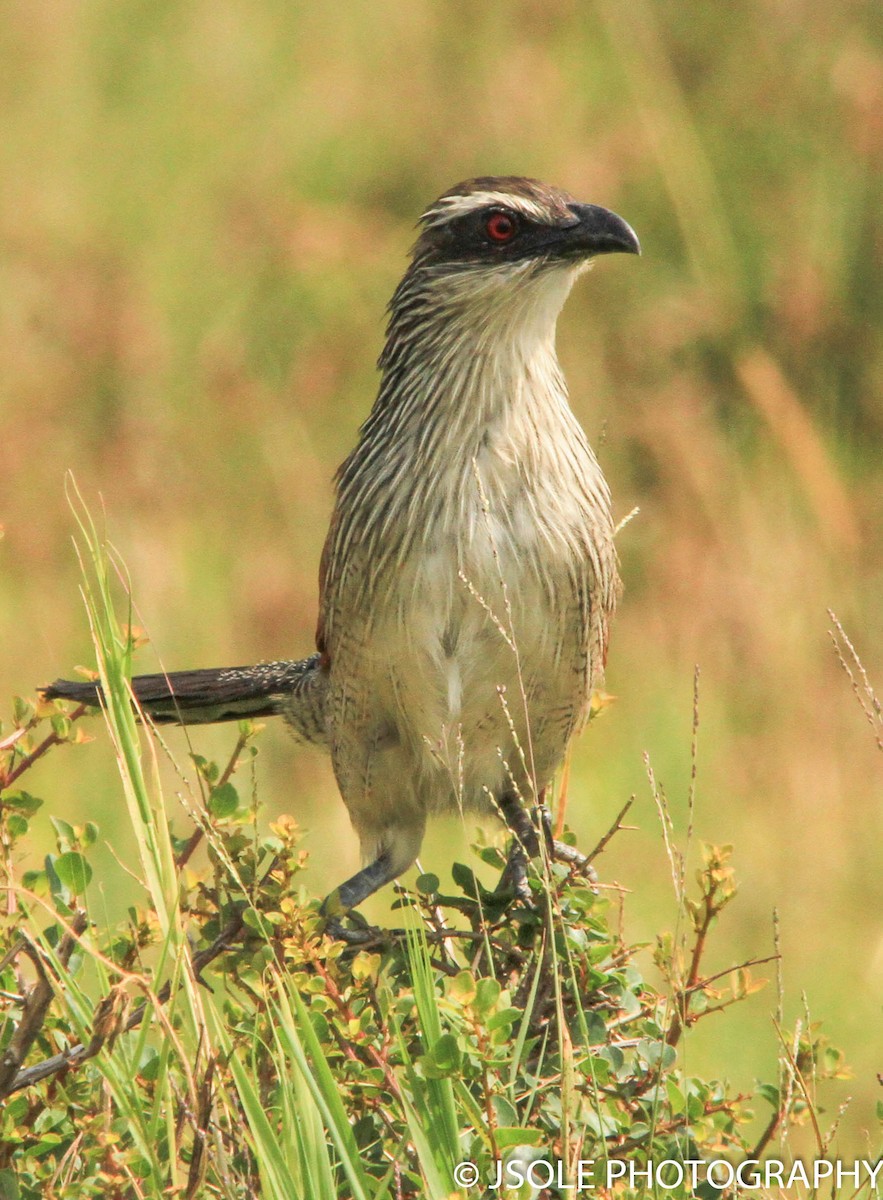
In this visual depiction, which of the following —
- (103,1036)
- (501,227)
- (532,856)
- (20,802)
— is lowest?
(103,1036)

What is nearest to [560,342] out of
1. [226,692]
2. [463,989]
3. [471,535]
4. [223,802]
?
[226,692]

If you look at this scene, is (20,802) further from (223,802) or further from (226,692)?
(226,692)

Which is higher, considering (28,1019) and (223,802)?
(223,802)

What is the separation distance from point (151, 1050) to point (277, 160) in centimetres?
642

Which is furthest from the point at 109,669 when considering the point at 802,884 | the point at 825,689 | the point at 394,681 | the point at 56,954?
the point at 825,689

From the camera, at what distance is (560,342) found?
297 inches

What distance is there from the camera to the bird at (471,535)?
362 cm

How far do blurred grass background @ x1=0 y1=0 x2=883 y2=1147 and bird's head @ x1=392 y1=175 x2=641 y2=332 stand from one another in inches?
85.7

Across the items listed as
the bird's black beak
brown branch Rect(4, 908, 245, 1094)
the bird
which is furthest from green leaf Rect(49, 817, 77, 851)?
the bird's black beak

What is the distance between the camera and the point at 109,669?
264cm

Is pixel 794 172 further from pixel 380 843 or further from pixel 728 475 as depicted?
pixel 380 843

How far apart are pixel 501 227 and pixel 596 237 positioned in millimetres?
227

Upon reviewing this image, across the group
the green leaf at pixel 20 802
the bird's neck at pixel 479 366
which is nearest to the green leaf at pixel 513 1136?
the green leaf at pixel 20 802

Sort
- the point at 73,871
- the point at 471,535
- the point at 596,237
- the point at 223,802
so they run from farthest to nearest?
1. the point at 596,237
2. the point at 471,535
3. the point at 223,802
4. the point at 73,871
